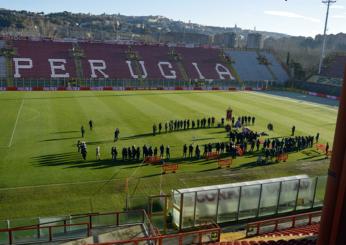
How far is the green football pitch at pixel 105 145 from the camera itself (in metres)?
19.8

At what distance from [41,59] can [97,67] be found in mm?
9142

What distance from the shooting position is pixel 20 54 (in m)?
61.2

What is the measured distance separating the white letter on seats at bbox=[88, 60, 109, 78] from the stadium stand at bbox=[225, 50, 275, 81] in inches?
1021

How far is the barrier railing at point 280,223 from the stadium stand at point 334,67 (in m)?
59.6

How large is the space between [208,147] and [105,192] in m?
9.06

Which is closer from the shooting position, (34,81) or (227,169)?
(227,169)

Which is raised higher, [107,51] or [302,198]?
[107,51]

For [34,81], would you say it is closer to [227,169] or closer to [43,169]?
[43,169]

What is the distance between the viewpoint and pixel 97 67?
206ft

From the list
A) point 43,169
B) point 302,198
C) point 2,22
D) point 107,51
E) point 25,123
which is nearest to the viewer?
point 302,198

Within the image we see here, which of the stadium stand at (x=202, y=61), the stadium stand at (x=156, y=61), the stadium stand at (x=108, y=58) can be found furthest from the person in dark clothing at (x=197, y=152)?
the stadium stand at (x=202, y=61)

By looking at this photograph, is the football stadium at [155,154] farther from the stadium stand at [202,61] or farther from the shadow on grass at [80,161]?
the stadium stand at [202,61]

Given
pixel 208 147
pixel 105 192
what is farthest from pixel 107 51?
pixel 105 192

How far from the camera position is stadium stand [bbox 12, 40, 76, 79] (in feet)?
189
